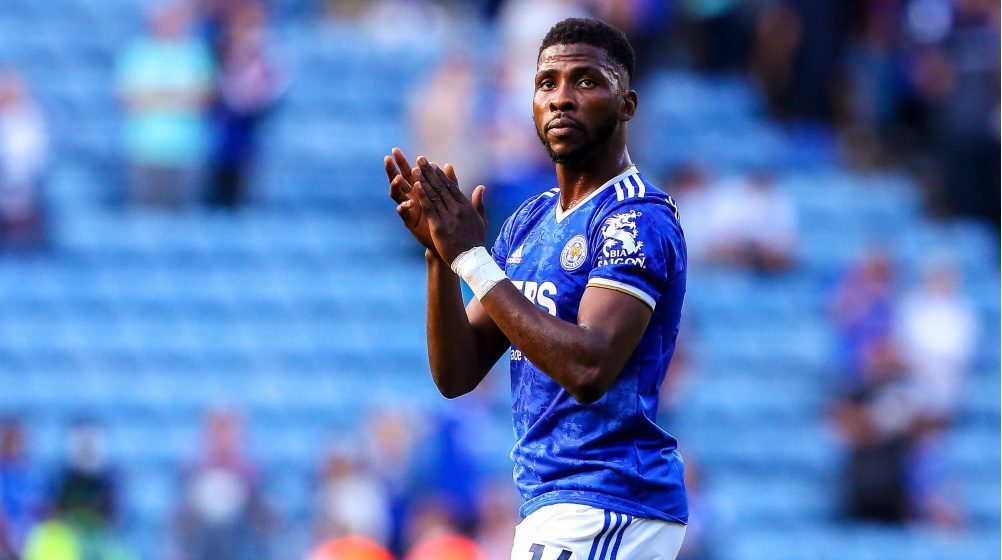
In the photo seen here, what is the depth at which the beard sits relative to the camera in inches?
181

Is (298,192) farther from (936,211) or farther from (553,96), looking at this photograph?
(553,96)

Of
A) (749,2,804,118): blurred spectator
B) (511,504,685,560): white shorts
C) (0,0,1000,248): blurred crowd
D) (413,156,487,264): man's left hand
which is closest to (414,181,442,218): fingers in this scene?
(413,156,487,264): man's left hand

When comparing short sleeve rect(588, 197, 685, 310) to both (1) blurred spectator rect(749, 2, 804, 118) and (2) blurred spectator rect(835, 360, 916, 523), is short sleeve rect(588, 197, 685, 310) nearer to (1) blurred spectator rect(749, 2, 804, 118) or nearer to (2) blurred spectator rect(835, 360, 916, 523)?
(2) blurred spectator rect(835, 360, 916, 523)

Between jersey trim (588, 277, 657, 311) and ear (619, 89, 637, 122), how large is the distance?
56 cm

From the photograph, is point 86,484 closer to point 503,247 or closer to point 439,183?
point 503,247

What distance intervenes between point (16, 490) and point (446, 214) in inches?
277

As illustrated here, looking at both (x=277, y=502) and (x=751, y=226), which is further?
(x=751, y=226)

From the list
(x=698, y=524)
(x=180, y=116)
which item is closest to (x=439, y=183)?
(x=698, y=524)

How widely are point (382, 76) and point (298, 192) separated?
1.85 metres

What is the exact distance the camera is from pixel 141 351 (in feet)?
42.2

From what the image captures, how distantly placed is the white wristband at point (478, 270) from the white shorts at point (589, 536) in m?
0.65

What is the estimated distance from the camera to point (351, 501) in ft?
35.4

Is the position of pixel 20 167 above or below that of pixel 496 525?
above

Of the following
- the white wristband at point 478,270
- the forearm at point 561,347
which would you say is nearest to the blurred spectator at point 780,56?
the white wristband at point 478,270
